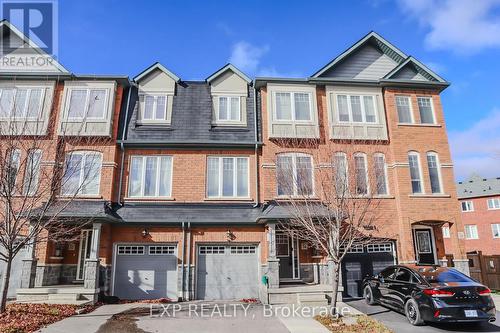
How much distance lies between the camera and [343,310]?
11.9 meters

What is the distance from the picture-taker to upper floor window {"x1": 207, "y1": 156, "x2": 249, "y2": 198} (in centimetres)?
1568

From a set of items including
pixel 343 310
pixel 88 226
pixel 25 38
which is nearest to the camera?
pixel 343 310

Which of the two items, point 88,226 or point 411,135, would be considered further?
point 411,135

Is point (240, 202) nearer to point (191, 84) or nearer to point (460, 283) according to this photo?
point (191, 84)

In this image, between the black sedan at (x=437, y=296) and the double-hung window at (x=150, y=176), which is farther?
the double-hung window at (x=150, y=176)

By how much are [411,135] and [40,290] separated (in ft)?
57.9

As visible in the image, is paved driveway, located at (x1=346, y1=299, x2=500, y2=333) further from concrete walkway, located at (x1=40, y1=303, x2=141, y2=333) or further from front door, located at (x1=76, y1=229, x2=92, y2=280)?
front door, located at (x1=76, y1=229, x2=92, y2=280)

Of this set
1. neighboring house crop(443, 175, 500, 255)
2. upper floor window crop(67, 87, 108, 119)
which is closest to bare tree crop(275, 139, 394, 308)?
upper floor window crop(67, 87, 108, 119)

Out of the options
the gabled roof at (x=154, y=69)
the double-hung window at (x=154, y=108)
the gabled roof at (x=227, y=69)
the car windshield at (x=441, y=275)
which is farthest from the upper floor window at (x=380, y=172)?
the gabled roof at (x=154, y=69)

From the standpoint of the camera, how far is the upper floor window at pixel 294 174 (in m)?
13.6

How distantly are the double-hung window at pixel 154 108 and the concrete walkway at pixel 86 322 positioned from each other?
8.84 meters

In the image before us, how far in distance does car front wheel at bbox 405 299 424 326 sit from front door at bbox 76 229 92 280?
13.2 metres

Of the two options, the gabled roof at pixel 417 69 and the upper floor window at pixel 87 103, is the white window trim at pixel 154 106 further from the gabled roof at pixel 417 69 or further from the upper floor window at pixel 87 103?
the gabled roof at pixel 417 69

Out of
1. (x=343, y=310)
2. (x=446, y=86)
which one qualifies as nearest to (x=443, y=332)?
(x=343, y=310)
